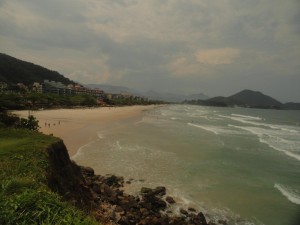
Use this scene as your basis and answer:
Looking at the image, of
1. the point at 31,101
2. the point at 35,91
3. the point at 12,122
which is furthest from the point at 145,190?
the point at 35,91

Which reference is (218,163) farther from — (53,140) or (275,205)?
(53,140)

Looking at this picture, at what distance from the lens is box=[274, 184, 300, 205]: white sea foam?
15930 mm

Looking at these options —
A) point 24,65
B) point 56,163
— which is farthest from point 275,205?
point 24,65

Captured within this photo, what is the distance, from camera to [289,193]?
17.1 metres

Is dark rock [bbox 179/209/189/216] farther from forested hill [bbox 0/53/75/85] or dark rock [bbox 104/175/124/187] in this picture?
forested hill [bbox 0/53/75/85]

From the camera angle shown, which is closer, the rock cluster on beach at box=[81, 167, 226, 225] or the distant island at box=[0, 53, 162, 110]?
the rock cluster on beach at box=[81, 167, 226, 225]

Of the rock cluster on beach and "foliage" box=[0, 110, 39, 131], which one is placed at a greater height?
"foliage" box=[0, 110, 39, 131]

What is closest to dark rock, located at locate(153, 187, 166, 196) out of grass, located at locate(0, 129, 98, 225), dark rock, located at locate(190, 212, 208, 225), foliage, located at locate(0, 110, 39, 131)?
dark rock, located at locate(190, 212, 208, 225)

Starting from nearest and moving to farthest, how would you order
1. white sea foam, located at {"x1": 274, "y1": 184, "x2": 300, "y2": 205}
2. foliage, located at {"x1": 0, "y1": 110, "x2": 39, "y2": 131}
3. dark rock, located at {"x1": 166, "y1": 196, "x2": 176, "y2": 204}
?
dark rock, located at {"x1": 166, "y1": 196, "x2": 176, "y2": 204} → white sea foam, located at {"x1": 274, "y1": 184, "x2": 300, "y2": 205} → foliage, located at {"x1": 0, "y1": 110, "x2": 39, "y2": 131}

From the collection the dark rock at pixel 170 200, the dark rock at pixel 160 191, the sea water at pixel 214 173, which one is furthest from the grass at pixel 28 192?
the sea water at pixel 214 173

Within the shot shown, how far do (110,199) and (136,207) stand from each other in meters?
1.35

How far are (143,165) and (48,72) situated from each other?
16517 cm

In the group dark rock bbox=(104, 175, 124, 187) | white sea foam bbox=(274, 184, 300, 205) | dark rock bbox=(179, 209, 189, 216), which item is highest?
dark rock bbox=(104, 175, 124, 187)

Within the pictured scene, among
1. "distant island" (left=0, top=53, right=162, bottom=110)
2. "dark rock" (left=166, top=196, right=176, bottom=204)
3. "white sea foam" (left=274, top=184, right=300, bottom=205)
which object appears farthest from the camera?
"distant island" (left=0, top=53, right=162, bottom=110)
